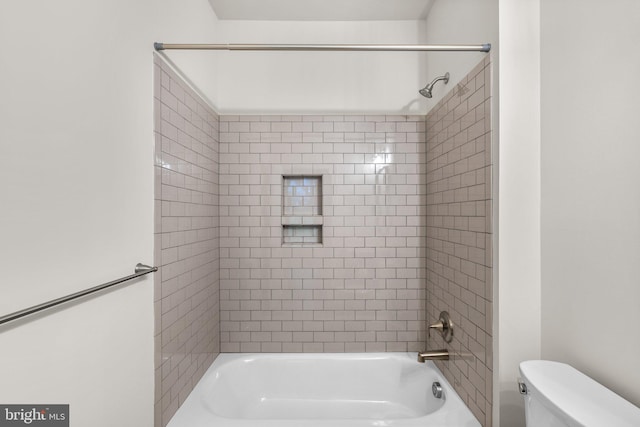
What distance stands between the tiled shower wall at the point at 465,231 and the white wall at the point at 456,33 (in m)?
0.08

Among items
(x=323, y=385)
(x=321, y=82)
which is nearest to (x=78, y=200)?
(x=321, y=82)

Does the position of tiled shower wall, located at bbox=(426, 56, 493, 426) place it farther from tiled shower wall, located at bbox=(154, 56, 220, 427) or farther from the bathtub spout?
tiled shower wall, located at bbox=(154, 56, 220, 427)

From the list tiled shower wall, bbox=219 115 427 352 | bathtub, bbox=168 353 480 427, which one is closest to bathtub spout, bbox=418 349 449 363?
bathtub, bbox=168 353 480 427

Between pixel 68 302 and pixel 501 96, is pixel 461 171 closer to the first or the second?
pixel 501 96

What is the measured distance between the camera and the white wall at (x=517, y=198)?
4.37ft

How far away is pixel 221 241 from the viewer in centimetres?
229

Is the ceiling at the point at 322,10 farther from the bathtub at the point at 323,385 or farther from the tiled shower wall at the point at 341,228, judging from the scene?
A: the bathtub at the point at 323,385

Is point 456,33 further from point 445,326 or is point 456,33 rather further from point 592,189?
point 445,326

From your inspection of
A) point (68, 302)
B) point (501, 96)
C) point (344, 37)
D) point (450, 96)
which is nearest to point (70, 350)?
point (68, 302)

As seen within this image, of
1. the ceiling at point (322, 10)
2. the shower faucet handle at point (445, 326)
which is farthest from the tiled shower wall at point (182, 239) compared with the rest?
the shower faucet handle at point (445, 326)

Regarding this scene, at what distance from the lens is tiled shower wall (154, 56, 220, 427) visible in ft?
4.69

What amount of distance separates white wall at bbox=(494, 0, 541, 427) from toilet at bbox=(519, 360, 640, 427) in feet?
0.68

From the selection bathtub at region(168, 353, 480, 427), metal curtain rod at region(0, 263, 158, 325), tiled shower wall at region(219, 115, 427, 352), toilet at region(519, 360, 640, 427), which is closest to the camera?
metal curtain rod at region(0, 263, 158, 325)

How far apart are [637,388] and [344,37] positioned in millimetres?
2309
